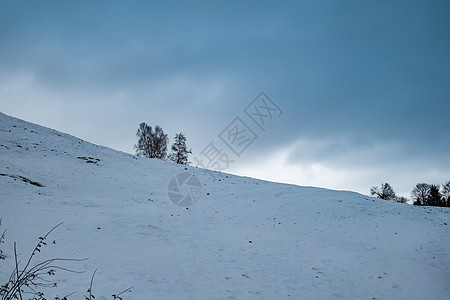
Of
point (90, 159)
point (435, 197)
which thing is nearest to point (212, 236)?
point (90, 159)

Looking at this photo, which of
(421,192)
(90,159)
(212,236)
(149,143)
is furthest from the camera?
(421,192)

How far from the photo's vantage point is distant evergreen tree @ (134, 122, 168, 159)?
42.3 meters

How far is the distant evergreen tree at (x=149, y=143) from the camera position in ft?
139

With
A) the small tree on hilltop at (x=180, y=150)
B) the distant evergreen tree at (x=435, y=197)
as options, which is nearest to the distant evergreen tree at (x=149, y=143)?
the small tree on hilltop at (x=180, y=150)

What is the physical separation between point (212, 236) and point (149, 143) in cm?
3300

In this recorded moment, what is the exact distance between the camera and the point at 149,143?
42625 mm

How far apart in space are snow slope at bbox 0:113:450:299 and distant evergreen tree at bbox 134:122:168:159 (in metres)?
20.7

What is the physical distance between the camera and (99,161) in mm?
22547

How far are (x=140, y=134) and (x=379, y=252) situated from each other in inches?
1494

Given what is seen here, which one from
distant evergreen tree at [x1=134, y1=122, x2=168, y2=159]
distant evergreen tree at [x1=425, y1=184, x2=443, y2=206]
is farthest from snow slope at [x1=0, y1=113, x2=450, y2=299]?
distant evergreen tree at [x1=425, y1=184, x2=443, y2=206]

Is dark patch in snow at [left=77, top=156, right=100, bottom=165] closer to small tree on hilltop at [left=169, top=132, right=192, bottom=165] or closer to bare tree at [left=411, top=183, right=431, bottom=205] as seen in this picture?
small tree on hilltop at [left=169, top=132, right=192, bottom=165]

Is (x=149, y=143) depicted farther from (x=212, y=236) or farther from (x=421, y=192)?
(x=421, y=192)

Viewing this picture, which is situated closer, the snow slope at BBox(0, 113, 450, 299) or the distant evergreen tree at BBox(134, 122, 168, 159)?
the snow slope at BBox(0, 113, 450, 299)

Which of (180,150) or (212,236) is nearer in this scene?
(212,236)
